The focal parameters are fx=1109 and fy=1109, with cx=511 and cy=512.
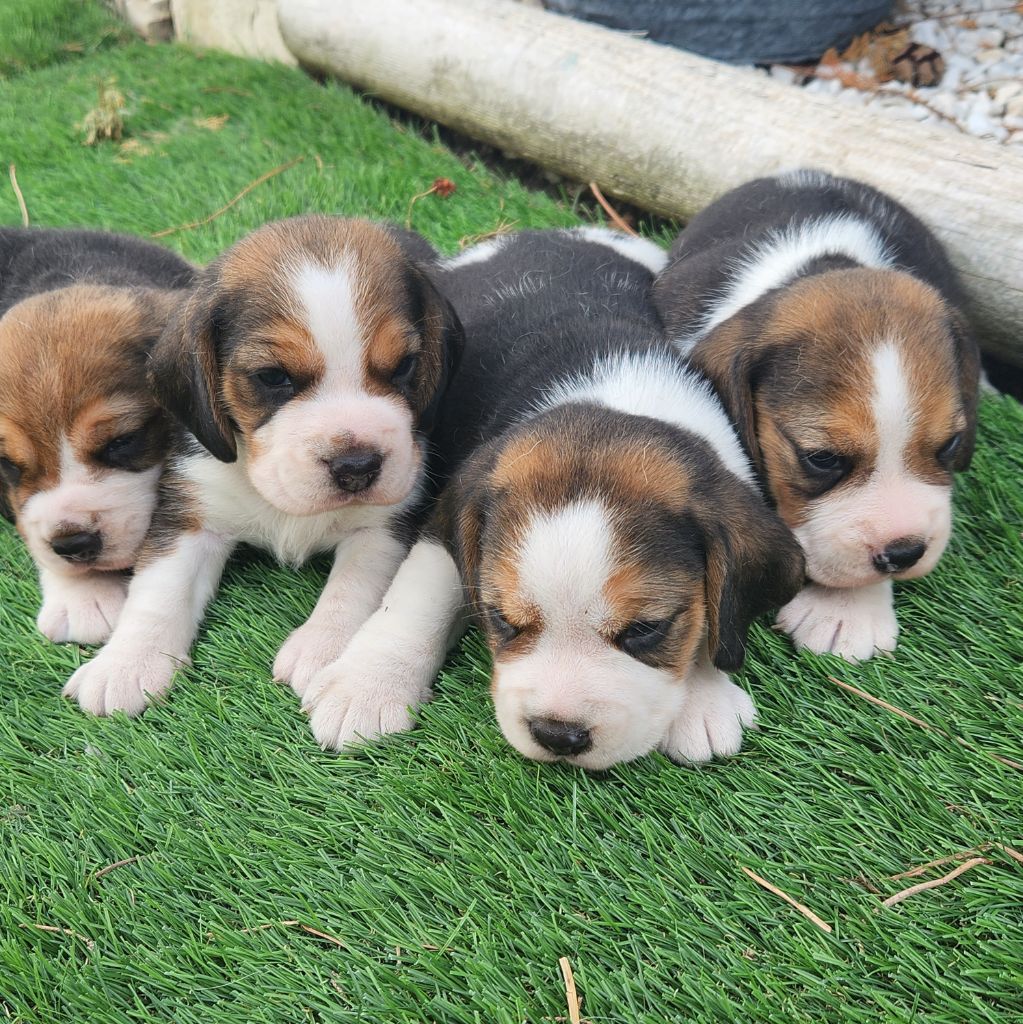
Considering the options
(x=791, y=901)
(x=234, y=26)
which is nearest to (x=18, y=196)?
(x=234, y=26)

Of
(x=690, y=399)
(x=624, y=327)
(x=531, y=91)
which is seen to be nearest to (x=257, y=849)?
(x=690, y=399)

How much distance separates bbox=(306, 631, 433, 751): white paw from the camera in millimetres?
3461

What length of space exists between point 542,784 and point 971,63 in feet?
21.0

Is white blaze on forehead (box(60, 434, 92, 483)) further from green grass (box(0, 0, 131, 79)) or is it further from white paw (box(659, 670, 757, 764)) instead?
green grass (box(0, 0, 131, 79))

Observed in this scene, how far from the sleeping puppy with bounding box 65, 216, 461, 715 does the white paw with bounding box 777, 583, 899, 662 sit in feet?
4.59

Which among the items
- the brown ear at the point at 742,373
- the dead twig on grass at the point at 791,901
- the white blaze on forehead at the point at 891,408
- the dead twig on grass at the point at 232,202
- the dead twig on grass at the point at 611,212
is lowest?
the dead twig on grass at the point at 232,202

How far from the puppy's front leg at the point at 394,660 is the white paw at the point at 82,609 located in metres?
1.00

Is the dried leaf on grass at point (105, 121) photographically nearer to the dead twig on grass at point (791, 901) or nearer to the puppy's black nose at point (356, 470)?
the puppy's black nose at point (356, 470)

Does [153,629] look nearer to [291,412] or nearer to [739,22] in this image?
[291,412]

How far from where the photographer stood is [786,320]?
382cm

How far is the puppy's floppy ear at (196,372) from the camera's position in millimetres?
3713

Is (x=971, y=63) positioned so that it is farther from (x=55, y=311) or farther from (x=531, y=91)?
(x=55, y=311)

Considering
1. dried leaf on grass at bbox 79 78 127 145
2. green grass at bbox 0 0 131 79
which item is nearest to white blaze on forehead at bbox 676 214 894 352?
dried leaf on grass at bbox 79 78 127 145

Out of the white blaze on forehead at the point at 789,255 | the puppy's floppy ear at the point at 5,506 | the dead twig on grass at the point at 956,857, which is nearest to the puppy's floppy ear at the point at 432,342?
the white blaze on forehead at the point at 789,255
